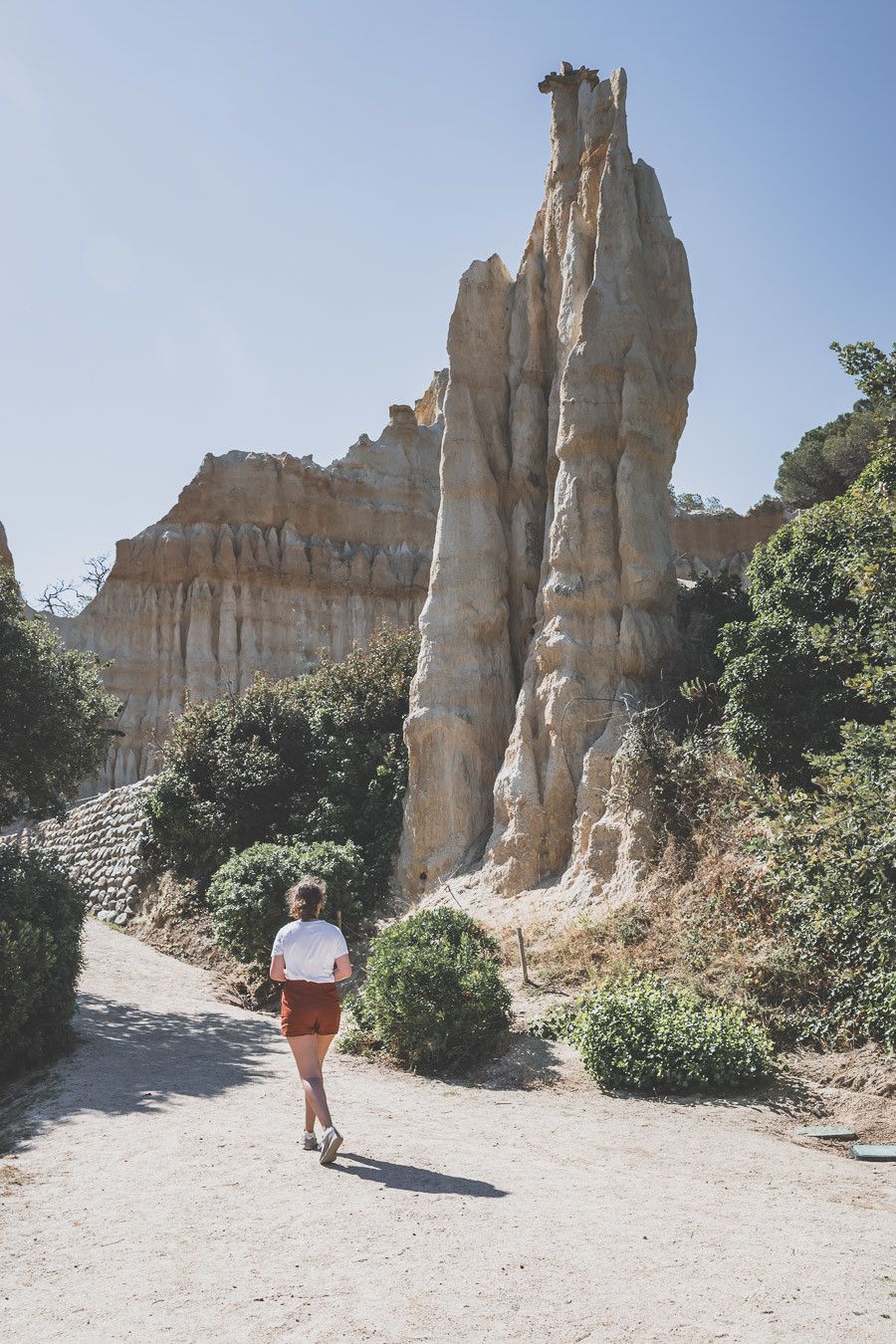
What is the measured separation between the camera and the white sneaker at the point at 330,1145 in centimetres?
623

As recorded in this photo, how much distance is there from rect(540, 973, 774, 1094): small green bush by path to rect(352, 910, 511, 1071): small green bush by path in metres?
1.00

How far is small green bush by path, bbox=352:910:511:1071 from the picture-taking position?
9781mm

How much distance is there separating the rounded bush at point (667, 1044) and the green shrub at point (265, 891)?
596 centimetres

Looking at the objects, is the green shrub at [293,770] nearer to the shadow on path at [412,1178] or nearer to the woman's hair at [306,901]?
the woman's hair at [306,901]

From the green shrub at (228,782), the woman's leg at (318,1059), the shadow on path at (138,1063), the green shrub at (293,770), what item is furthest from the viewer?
the green shrub at (228,782)

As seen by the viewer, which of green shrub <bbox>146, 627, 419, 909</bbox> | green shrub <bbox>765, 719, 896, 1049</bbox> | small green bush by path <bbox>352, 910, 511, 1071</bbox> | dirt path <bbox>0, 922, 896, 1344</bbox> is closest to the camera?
dirt path <bbox>0, 922, 896, 1344</bbox>

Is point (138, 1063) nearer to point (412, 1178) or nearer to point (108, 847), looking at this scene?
point (412, 1178)

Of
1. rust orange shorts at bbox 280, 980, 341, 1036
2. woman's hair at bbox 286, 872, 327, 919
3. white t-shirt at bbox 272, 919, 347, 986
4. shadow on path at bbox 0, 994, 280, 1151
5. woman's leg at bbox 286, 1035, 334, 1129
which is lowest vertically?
shadow on path at bbox 0, 994, 280, 1151

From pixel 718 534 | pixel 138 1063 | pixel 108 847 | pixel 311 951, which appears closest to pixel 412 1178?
pixel 311 951

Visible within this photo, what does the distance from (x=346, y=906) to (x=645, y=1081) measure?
691 cm

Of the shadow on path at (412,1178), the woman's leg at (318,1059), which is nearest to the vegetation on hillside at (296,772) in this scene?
the woman's leg at (318,1059)

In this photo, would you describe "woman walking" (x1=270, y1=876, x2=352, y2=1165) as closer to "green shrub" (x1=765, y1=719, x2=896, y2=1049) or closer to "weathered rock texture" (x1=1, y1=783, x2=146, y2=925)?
"green shrub" (x1=765, y1=719, x2=896, y2=1049)

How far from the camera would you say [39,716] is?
44.9 feet

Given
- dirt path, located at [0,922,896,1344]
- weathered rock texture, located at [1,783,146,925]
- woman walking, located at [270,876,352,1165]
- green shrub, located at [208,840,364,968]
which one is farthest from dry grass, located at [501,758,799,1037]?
weathered rock texture, located at [1,783,146,925]
